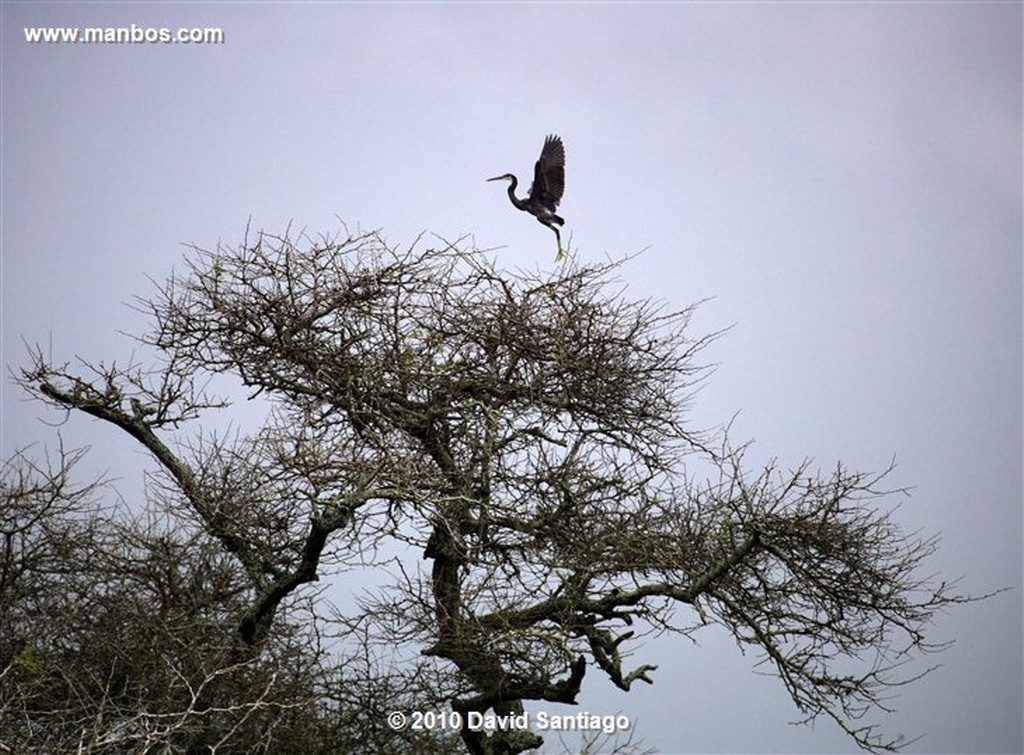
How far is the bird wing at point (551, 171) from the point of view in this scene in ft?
34.0

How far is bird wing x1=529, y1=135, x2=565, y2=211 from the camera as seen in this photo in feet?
34.0

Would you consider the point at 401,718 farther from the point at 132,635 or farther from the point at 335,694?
the point at 132,635

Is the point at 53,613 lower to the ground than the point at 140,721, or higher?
higher

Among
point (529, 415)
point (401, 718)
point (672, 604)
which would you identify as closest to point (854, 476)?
point (672, 604)

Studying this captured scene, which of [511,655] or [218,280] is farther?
[218,280]

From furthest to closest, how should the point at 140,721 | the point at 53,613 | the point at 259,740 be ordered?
the point at 53,613, the point at 259,740, the point at 140,721

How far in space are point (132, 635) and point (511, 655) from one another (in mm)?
2536

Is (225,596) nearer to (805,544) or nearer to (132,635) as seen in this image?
(132,635)

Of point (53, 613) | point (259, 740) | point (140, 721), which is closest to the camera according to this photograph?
point (140, 721)

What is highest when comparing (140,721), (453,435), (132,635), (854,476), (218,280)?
(218,280)

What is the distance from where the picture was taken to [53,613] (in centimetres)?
995

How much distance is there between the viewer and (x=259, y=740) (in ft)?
30.3

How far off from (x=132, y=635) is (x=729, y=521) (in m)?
4.08

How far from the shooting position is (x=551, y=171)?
34.0 ft
